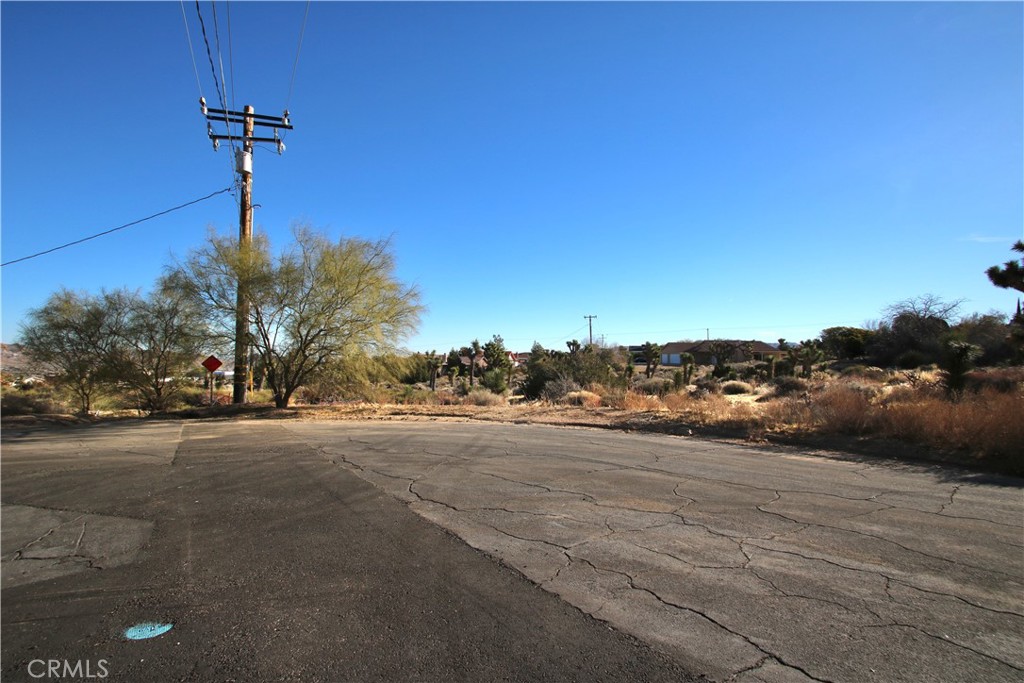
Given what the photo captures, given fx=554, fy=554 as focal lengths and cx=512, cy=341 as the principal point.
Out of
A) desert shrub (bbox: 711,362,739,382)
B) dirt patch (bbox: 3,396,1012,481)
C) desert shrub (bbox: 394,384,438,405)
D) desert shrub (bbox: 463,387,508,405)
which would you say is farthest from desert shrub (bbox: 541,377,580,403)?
desert shrub (bbox: 711,362,739,382)

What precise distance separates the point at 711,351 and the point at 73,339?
76262mm

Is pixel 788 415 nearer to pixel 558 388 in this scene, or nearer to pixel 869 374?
pixel 558 388

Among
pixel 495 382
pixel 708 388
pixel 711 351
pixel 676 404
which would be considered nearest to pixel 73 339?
pixel 495 382

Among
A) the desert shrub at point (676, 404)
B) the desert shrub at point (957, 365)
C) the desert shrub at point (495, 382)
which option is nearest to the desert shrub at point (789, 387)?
the desert shrub at point (676, 404)

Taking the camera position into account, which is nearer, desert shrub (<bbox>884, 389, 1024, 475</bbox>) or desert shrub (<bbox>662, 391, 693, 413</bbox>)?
desert shrub (<bbox>884, 389, 1024, 475</bbox>)

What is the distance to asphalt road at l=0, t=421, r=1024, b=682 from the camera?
A: 11.0 feet

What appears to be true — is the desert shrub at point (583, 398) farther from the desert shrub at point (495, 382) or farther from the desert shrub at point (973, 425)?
the desert shrub at point (973, 425)

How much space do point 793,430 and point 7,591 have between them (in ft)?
44.7

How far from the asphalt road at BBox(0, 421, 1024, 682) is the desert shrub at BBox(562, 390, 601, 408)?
13.1 metres

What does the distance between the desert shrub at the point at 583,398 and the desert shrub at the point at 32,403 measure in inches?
864

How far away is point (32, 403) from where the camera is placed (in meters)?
24.2

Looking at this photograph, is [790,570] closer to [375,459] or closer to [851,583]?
[851,583]

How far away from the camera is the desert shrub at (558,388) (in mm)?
25562

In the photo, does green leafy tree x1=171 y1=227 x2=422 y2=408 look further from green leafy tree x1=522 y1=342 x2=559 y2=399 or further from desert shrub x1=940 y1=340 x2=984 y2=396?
desert shrub x1=940 y1=340 x2=984 y2=396
